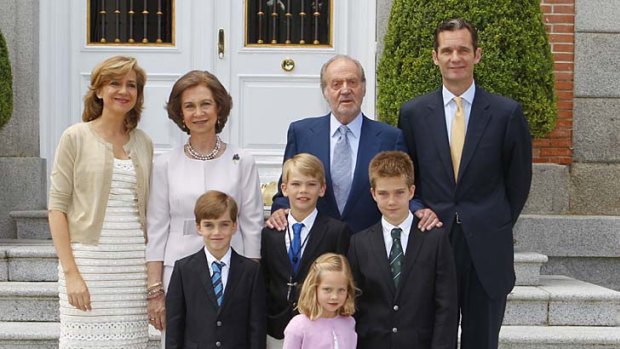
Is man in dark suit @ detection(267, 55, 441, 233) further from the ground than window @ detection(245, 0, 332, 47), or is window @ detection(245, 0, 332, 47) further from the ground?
window @ detection(245, 0, 332, 47)

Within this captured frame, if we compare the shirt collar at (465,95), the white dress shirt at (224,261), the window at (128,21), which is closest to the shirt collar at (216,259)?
the white dress shirt at (224,261)

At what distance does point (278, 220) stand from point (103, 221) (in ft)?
2.43

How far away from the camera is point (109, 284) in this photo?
13.4 feet

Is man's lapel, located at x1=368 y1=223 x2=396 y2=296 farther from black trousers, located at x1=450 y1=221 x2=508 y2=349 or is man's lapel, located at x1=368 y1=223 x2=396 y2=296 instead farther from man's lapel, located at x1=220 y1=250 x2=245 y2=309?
man's lapel, located at x1=220 y1=250 x2=245 y2=309

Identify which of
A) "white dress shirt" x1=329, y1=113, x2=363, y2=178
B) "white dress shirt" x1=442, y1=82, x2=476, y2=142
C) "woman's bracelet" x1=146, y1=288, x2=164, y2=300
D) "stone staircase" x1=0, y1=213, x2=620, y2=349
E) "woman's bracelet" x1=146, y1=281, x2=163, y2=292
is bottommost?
"stone staircase" x1=0, y1=213, x2=620, y2=349

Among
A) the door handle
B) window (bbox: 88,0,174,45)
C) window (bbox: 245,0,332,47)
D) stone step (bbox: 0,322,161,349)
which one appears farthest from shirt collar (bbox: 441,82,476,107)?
window (bbox: 88,0,174,45)

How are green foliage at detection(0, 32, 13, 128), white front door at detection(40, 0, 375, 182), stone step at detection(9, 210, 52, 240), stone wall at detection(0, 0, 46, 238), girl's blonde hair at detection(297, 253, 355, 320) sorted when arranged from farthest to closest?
white front door at detection(40, 0, 375, 182) → stone wall at detection(0, 0, 46, 238) → stone step at detection(9, 210, 52, 240) → green foliage at detection(0, 32, 13, 128) → girl's blonde hair at detection(297, 253, 355, 320)

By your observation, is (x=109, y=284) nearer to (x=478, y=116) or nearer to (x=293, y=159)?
(x=293, y=159)

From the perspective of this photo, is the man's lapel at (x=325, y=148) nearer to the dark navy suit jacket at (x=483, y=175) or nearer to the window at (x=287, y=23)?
the dark navy suit jacket at (x=483, y=175)

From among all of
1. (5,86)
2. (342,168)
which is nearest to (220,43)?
(5,86)

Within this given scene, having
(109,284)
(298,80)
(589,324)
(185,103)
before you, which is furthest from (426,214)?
(298,80)

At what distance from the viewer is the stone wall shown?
23.9ft

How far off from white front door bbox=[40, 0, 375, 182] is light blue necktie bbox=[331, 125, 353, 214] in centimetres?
345

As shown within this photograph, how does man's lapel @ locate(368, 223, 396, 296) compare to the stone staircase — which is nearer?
man's lapel @ locate(368, 223, 396, 296)
